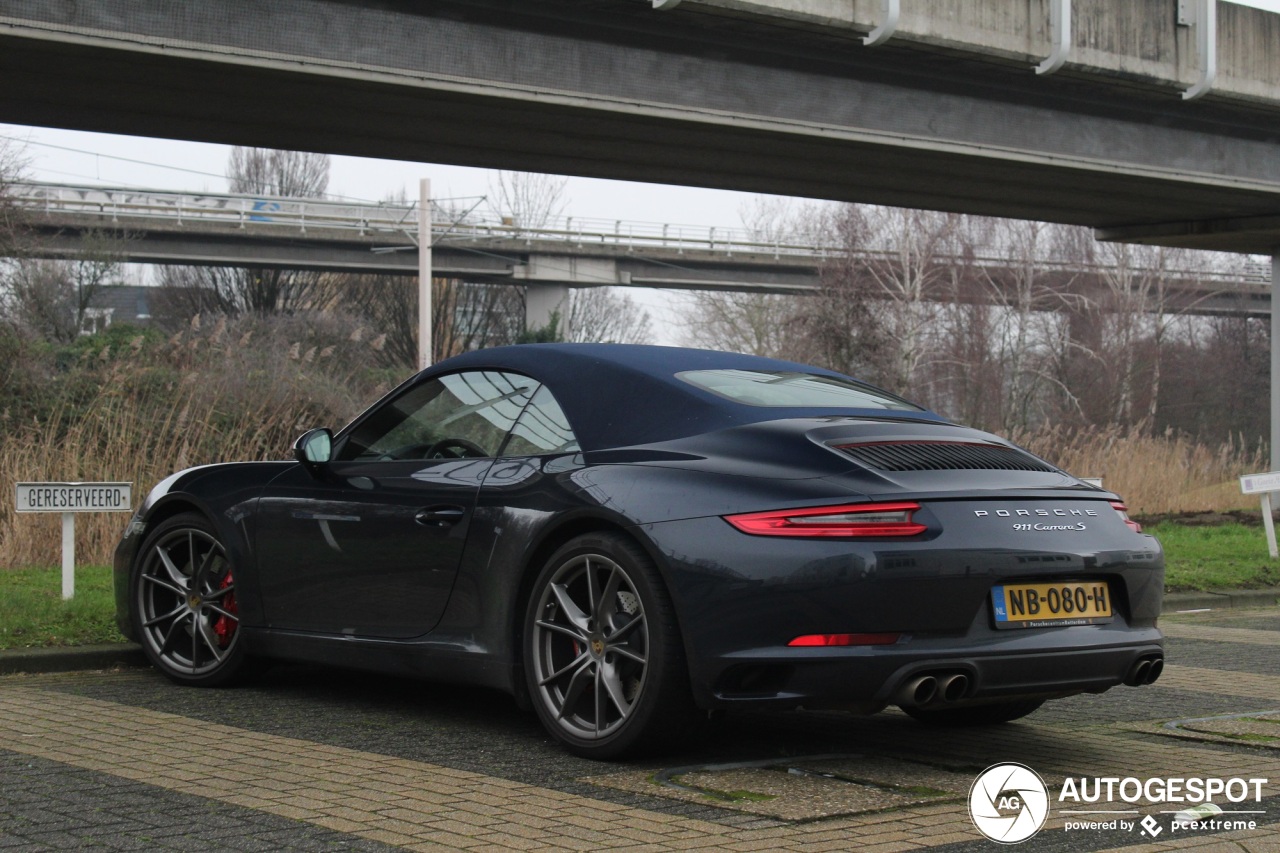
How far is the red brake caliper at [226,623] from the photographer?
6609 mm

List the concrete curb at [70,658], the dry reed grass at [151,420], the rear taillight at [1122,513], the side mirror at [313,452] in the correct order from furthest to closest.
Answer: the dry reed grass at [151,420] < the concrete curb at [70,658] < the side mirror at [313,452] < the rear taillight at [1122,513]

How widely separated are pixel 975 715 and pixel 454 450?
2262 mm

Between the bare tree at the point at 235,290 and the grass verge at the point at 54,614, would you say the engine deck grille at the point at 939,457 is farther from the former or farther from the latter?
the bare tree at the point at 235,290

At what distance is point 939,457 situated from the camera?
16.4 ft

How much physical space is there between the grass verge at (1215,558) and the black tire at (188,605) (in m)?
8.23

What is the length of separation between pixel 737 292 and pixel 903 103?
43585 millimetres

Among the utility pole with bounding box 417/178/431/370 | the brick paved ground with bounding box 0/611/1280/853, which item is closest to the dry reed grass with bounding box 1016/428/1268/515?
the brick paved ground with bounding box 0/611/1280/853

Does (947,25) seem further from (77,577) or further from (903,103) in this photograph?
(77,577)

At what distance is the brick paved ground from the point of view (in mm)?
3996

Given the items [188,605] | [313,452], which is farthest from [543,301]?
[313,452]

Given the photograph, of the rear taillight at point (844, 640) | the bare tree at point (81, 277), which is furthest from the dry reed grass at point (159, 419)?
the bare tree at point (81, 277)

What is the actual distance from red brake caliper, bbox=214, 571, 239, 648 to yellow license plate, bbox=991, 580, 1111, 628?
3452mm

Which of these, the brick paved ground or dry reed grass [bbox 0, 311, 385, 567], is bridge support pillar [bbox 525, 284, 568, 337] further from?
the brick paved ground

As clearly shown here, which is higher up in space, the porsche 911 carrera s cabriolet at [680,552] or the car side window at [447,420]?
the car side window at [447,420]
